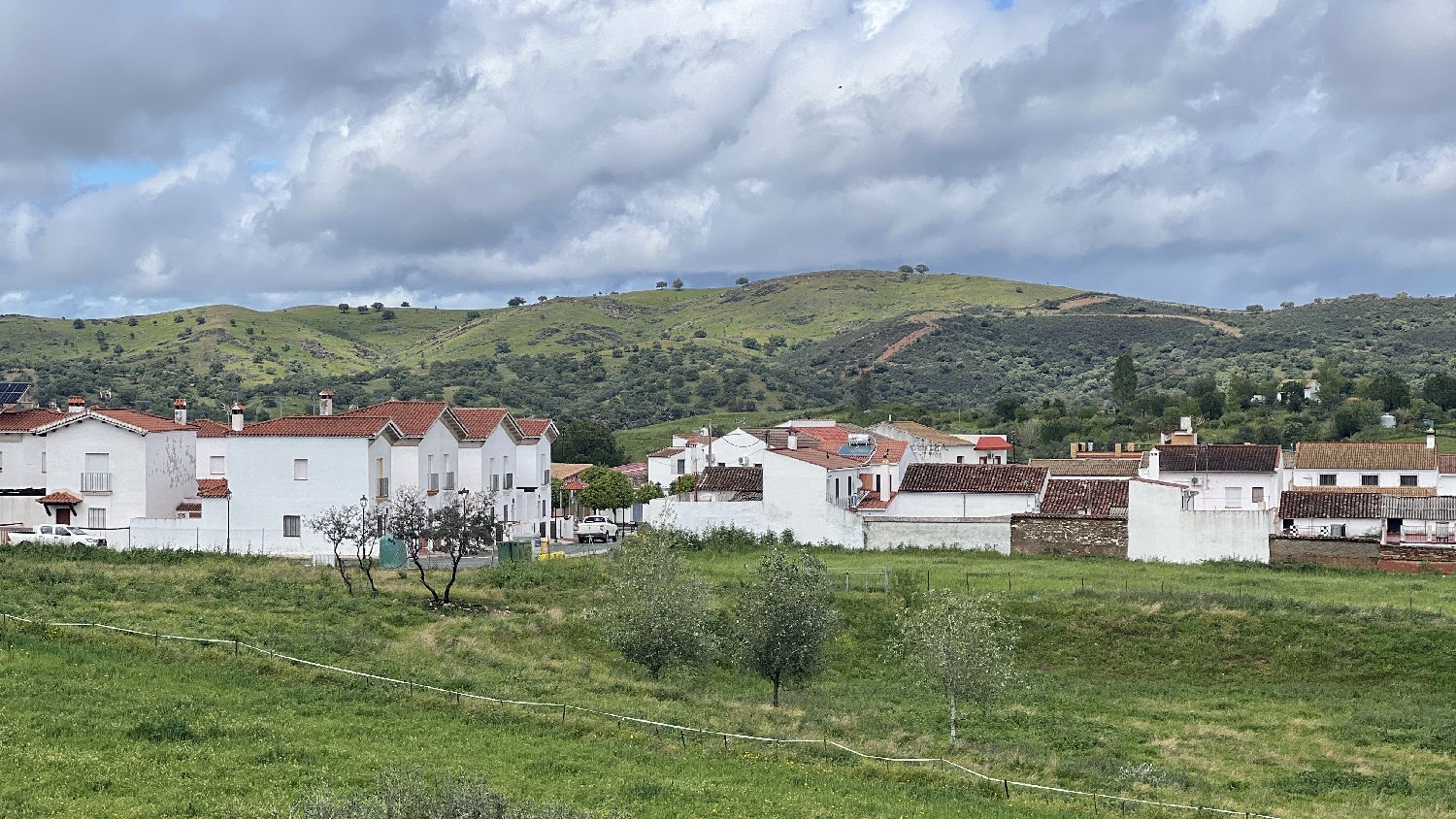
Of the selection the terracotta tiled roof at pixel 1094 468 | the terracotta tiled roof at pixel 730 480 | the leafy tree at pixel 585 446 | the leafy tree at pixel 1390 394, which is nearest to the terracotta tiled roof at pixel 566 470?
the leafy tree at pixel 585 446

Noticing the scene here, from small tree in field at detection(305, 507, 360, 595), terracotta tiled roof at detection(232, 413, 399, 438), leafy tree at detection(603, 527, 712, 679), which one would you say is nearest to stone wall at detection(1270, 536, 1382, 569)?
leafy tree at detection(603, 527, 712, 679)

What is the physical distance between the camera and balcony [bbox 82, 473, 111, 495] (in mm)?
59531

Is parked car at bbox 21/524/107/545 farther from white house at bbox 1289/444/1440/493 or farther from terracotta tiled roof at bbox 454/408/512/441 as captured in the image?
white house at bbox 1289/444/1440/493

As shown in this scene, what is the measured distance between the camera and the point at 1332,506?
7256 cm

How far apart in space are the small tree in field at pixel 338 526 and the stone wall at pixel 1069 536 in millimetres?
30413

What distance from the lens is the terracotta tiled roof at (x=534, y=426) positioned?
255 feet

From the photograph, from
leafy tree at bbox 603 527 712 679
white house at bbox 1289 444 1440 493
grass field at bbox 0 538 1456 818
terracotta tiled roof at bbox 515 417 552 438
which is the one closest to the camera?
grass field at bbox 0 538 1456 818

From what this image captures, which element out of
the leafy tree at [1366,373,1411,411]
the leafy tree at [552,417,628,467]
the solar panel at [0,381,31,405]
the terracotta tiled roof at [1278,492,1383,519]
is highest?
the leafy tree at [1366,373,1411,411]

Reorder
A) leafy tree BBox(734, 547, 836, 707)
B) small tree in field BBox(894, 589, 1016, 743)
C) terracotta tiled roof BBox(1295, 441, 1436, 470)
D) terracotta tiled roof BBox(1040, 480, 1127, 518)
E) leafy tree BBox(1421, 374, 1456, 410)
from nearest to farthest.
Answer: small tree in field BBox(894, 589, 1016, 743) → leafy tree BBox(734, 547, 836, 707) → terracotta tiled roof BBox(1040, 480, 1127, 518) → terracotta tiled roof BBox(1295, 441, 1436, 470) → leafy tree BBox(1421, 374, 1456, 410)

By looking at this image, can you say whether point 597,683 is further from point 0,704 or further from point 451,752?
point 0,704

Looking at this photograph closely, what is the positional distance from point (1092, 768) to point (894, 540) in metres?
38.1

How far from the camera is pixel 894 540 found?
66.4m

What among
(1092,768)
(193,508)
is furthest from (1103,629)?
(193,508)

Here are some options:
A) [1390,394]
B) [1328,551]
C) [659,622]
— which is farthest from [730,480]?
[1390,394]
